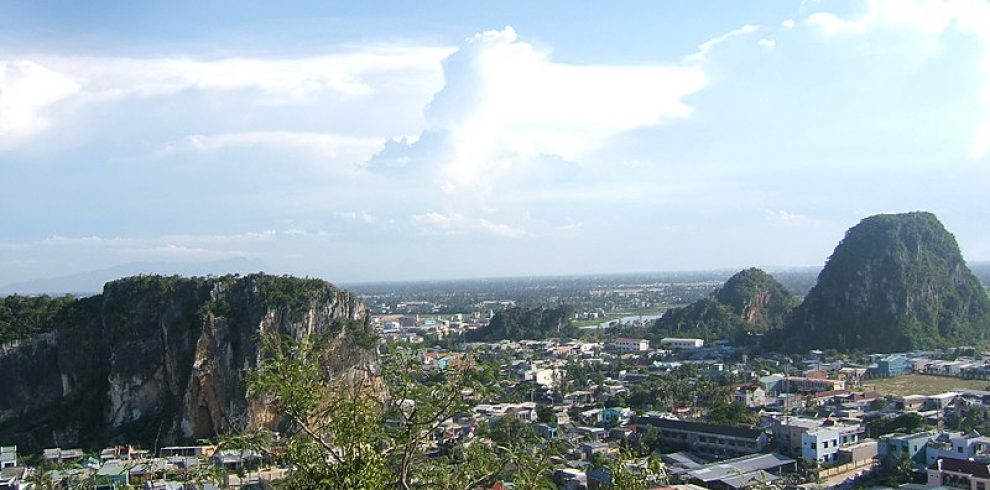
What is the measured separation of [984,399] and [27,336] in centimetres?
3480

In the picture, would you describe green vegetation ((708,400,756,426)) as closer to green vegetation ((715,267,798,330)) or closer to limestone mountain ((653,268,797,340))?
limestone mountain ((653,268,797,340))

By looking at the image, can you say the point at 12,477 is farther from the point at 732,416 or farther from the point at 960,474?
the point at 960,474

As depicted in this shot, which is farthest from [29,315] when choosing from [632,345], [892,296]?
[892,296]

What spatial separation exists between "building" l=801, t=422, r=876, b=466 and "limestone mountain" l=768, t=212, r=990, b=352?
2810 centimetres

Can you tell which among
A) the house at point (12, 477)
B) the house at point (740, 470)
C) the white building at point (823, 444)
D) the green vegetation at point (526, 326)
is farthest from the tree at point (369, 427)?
the green vegetation at point (526, 326)

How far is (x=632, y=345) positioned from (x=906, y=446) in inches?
1204

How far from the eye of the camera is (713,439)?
2617 cm

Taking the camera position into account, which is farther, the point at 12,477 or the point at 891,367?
the point at 891,367

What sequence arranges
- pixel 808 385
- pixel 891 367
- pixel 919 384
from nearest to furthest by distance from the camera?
pixel 808 385, pixel 919 384, pixel 891 367

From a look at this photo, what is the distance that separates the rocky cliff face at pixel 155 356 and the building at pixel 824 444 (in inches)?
618

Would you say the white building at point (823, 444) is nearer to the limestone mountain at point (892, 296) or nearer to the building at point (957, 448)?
the building at point (957, 448)

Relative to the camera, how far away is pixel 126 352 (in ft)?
103

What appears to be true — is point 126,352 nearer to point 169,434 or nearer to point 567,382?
point 169,434

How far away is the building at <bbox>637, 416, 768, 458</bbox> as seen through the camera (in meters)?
25.7
